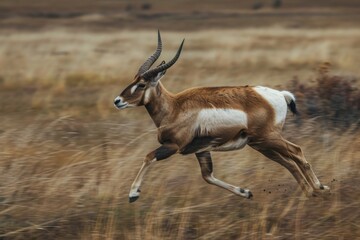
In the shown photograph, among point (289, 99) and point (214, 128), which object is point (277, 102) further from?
point (214, 128)

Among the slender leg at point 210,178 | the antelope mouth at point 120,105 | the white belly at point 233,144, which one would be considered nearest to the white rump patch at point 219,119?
the white belly at point 233,144

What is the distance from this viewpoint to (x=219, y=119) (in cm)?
762

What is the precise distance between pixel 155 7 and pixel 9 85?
1642 inches

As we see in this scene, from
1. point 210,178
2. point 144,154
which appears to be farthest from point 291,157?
point 144,154

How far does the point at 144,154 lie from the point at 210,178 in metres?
1.79

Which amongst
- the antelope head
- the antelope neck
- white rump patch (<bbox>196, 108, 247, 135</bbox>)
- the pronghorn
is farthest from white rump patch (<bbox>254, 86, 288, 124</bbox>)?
the antelope head

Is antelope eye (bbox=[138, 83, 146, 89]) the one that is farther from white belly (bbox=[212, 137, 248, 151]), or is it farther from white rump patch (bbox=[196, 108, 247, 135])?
white belly (bbox=[212, 137, 248, 151])

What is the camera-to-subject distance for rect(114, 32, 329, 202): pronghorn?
7.62 metres

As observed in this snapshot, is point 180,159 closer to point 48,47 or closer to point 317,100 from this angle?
point 317,100

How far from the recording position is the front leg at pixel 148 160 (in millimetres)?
7305

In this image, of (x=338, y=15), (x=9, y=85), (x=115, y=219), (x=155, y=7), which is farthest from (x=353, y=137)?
(x=155, y=7)

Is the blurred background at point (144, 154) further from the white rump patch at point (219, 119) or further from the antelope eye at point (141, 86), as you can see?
the antelope eye at point (141, 86)

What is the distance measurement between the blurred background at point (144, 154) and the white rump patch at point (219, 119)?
75 cm

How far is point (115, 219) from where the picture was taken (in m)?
7.55
